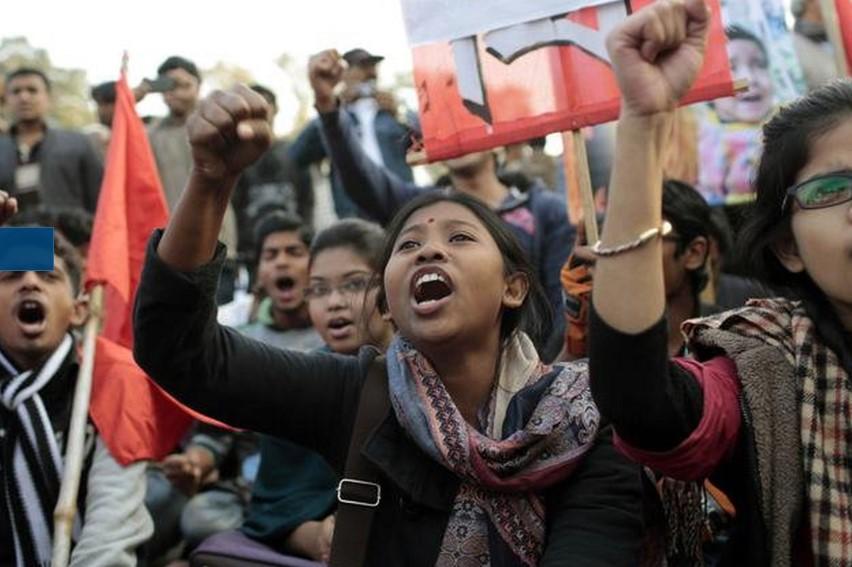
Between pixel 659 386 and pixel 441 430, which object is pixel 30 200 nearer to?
pixel 441 430

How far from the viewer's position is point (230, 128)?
222cm

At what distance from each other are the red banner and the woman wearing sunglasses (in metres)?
1.15

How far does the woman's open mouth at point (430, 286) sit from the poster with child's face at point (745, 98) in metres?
2.20

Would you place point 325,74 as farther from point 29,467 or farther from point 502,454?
point 502,454

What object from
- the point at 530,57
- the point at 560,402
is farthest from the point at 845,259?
the point at 530,57

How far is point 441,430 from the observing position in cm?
236

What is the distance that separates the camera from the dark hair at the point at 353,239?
167 inches

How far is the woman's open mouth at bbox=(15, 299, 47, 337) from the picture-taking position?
11.9 feet

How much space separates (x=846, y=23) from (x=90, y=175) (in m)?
4.47

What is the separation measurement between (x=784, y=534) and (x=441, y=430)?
673 mm

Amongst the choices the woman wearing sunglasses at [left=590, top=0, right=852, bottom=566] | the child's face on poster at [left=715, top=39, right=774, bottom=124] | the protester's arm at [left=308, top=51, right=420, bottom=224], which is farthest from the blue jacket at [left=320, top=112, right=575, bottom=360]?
the woman wearing sunglasses at [left=590, top=0, right=852, bottom=566]

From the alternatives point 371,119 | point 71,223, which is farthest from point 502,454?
point 371,119

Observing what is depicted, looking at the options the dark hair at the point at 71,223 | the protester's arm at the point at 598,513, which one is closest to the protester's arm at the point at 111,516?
the protester's arm at the point at 598,513

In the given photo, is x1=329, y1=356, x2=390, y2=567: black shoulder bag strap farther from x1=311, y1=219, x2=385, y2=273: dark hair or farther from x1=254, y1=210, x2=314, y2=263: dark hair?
x1=254, y1=210, x2=314, y2=263: dark hair
